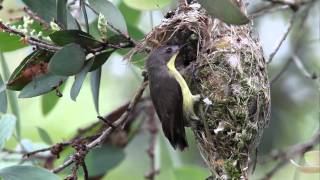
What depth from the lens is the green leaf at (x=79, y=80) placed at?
274cm

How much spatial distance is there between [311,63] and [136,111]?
1.74m

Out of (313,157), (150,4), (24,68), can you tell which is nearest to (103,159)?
(150,4)

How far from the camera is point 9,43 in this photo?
313cm

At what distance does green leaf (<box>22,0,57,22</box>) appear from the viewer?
293 centimetres

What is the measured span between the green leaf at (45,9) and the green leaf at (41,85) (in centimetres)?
24

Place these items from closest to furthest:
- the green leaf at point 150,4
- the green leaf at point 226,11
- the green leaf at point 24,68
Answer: the green leaf at point 226,11 < the green leaf at point 24,68 < the green leaf at point 150,4

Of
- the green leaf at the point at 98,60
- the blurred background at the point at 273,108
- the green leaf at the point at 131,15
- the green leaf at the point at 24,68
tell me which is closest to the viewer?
the green leaf at the point at 24,68

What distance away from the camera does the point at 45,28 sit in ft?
9.33

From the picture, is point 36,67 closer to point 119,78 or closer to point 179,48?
point 179,48

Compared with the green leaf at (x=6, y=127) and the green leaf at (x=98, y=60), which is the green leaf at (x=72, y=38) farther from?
the green leaf at (x=6, y=127)

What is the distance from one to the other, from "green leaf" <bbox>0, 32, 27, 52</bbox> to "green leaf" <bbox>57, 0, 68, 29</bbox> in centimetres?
39

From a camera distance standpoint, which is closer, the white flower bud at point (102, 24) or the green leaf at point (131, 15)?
the white flower bud at point (102, 24)

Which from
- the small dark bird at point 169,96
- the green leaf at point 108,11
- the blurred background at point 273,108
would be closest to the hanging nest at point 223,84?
the small dark bird at point 169,96

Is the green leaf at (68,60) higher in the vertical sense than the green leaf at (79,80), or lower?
higher
